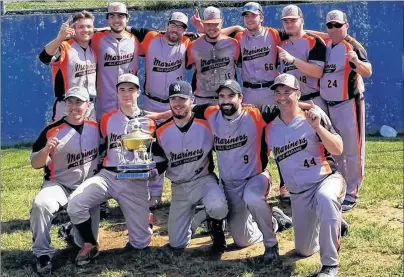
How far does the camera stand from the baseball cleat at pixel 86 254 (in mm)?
5772

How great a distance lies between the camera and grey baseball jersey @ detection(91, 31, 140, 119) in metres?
7.06

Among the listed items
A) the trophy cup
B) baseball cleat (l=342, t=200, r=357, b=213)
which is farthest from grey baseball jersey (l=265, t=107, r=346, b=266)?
baseball cleat (l=342, t=200, r=357, b=213)

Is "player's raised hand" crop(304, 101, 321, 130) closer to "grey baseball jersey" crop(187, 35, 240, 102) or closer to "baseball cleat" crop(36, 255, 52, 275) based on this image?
"grey baseball jersey" crop(187, 35, 240, 102)

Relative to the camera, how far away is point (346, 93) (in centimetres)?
696

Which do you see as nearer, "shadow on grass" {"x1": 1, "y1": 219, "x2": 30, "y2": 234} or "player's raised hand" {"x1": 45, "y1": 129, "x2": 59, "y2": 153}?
"player's raised hand" {"x1": 45, "y1": 129, "x2": 59, "y2": 153}

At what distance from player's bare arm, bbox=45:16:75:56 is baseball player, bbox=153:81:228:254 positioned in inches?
56.0

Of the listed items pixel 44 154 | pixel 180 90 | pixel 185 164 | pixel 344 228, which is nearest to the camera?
pixel 44 154

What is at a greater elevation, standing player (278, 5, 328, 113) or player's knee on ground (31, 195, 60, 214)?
standing player (278, 5, 328, 113)

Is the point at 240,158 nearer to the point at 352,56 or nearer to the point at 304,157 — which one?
the point at 304,157

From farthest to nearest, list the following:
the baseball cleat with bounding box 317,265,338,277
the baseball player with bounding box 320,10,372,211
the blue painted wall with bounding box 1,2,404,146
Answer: the blue painted wall with bounding box 1,2,404,146, the baseball player with bounding box 320,10,372,211, the baseball cleat with bounding box 317,265,338,277

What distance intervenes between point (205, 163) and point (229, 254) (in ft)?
3.02

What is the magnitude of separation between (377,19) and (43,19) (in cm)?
646

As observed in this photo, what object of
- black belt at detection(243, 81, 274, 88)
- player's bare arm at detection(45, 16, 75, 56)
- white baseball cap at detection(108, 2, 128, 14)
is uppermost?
white baseball cap at detection(108, 2, 128, 14)

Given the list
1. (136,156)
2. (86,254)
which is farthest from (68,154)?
(86,254)
